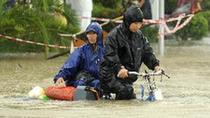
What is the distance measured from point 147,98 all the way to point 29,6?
809 cm

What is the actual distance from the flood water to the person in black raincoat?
0.21 metres

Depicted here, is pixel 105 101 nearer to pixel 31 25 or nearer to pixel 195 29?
pixel 31 25

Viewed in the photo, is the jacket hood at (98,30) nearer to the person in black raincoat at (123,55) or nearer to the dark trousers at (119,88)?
the person in black raincoat at (123,55)

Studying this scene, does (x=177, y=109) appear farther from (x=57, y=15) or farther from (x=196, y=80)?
(x=57, y=15)

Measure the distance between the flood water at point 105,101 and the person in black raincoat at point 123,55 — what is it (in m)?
0.21

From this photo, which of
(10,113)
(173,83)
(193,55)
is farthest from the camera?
(193,55)

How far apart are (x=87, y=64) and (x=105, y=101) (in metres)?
0.69

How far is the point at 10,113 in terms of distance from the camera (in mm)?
8766

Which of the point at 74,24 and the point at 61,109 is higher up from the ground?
the point at 74,24

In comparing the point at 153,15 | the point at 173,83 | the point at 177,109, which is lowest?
the point at 177,109

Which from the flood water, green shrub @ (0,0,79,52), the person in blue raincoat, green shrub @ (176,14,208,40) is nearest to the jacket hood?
the person in blue raincoat

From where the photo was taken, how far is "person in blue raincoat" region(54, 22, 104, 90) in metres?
10.6

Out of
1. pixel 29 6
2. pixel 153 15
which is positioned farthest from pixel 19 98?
pixel 153 15

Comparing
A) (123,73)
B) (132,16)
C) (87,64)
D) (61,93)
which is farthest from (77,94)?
(132,16)
